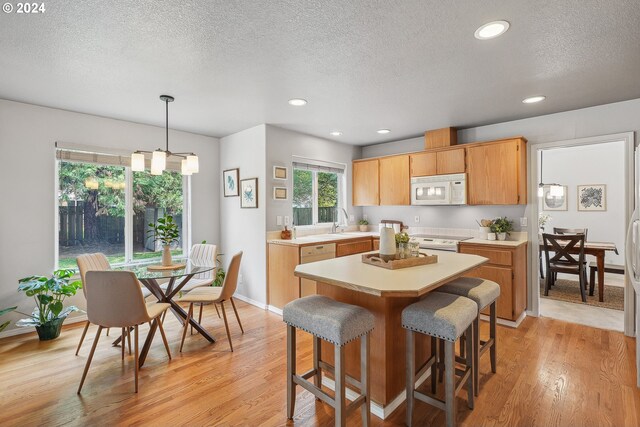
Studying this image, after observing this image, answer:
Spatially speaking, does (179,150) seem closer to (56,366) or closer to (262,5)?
(56,366)

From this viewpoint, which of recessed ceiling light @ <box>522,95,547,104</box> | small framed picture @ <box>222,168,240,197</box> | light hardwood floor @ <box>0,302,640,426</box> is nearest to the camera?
light hardwood floor @ <box>0,302,640,426</box>

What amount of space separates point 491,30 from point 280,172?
288 centimetres

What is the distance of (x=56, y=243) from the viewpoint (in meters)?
3.49

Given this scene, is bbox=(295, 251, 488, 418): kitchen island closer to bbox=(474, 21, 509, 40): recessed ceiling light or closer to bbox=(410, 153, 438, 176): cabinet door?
bbox=(474, 21, 509, 40): recessed ceiling light

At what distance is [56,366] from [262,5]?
3225 mm

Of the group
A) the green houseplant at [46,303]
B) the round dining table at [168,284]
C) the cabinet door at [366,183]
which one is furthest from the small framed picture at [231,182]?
the green houseplant at [46,303]

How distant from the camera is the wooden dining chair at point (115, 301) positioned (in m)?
2.26

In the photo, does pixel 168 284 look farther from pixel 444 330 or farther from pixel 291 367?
pixel 444 330

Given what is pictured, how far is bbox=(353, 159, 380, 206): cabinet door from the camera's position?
505 cm

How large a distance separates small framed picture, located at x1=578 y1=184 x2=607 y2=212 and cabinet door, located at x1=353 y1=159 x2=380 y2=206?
4.11 meters

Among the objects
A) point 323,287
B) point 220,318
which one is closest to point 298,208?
point 220,318

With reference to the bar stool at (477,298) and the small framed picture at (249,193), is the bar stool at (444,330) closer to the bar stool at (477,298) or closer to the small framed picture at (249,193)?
the bar stool at (477,298)

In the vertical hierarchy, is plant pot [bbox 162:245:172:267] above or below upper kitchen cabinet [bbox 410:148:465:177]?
below

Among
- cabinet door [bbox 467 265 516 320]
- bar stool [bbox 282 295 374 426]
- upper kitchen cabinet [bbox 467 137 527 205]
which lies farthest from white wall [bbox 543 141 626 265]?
bar stool [bbox 282 295 374 426]
